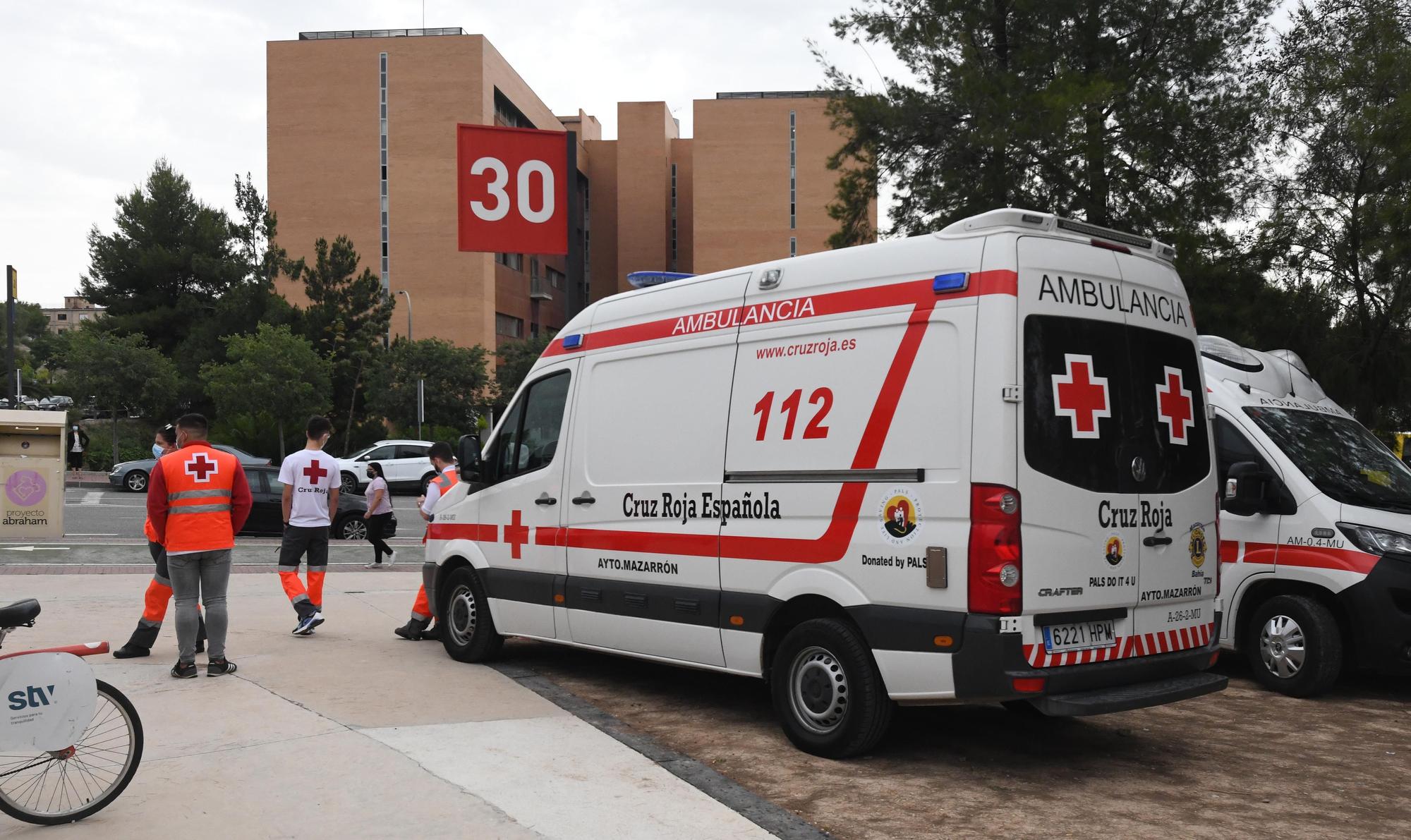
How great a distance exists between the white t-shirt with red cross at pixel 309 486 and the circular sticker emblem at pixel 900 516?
19.0ft

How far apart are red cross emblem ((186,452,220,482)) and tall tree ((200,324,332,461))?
1374 inches

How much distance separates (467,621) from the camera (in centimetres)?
905

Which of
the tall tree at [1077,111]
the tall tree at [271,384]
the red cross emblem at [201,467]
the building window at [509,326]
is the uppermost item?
the building window at [509,326]

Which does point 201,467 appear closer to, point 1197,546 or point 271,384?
point 1197,546

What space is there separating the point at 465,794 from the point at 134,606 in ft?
25.2

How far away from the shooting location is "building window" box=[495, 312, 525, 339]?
66812mm

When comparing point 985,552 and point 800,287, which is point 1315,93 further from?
point 985,552

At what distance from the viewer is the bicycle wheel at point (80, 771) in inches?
193

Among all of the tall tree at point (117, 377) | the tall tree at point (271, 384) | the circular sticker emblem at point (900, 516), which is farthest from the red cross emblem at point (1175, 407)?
the tall tree at point (117, 377)

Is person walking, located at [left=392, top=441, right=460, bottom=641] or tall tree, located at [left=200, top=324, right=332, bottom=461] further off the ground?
tall tree, located at [left=200, top=324, right=332, bottom=461]

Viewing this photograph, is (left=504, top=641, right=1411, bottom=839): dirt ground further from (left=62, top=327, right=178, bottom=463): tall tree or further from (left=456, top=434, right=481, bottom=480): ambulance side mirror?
(left=62, top=327, right=178, bottom=463): tall tree

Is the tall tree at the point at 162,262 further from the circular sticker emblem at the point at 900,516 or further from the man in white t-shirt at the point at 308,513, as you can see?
the circular sticker emblem at the point at 900,516

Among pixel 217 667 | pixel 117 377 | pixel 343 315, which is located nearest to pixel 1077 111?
pixel 217 667

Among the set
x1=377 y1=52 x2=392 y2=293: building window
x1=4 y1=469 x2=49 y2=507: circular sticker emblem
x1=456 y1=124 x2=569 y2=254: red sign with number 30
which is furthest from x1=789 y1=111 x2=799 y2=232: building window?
x1=456 y1=124 x2=569 y2=254: red sign with number 30
